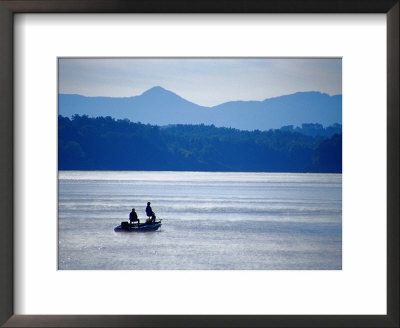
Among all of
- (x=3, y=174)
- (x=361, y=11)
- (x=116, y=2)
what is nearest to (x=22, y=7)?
(x=116, y=2)

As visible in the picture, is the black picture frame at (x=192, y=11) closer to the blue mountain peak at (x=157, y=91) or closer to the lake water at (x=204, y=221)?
the lake water at (x=204, y=221)

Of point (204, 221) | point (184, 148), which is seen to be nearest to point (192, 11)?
point (204, 221)

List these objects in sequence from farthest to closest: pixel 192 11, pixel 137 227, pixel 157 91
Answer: pixel 157 91 → pixel 137 227 → pixel 192 11

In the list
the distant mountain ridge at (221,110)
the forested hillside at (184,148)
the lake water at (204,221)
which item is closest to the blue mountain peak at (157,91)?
the distant mountain ridge at (221,110)

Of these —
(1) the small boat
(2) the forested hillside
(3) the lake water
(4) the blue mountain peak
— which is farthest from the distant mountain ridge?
(1) the small boat

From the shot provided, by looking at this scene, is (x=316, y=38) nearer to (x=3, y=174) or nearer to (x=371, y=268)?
(x=371, y=268)

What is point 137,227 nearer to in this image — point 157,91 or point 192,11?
point 157,91
